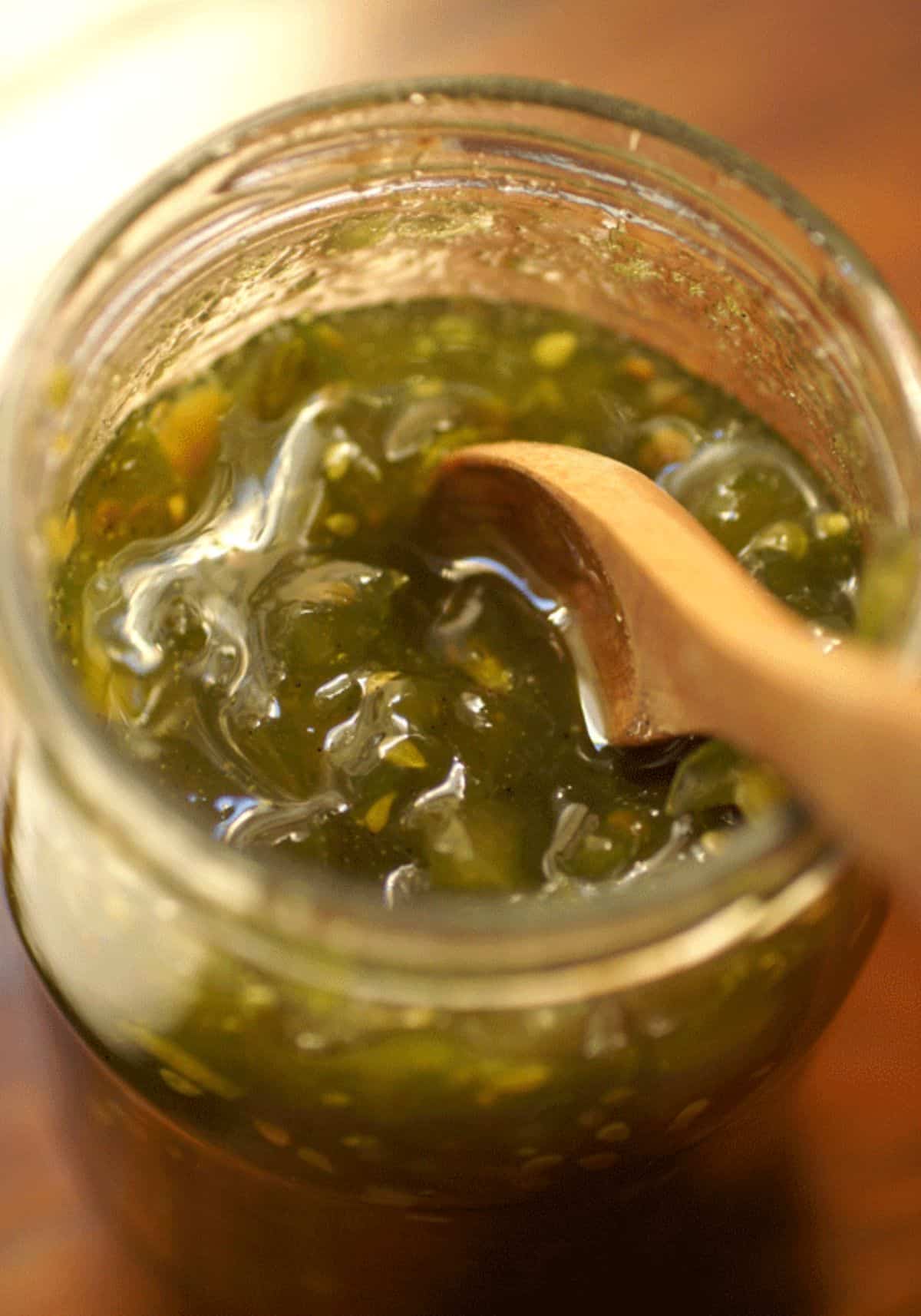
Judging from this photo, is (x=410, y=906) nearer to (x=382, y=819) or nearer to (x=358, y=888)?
(x=358, y=888)

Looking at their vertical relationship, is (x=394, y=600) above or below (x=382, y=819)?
above

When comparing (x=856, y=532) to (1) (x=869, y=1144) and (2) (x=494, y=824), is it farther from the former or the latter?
(1) (x=869, y=1144)

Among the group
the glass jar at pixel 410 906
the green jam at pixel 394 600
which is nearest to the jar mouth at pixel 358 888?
the glass jar at pixel 410 906

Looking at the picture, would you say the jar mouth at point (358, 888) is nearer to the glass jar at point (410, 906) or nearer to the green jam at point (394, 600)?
the glass jar at point (410, 906)

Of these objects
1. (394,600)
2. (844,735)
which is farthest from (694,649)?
(394,600)

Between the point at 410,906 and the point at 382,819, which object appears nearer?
the point at 410,906
